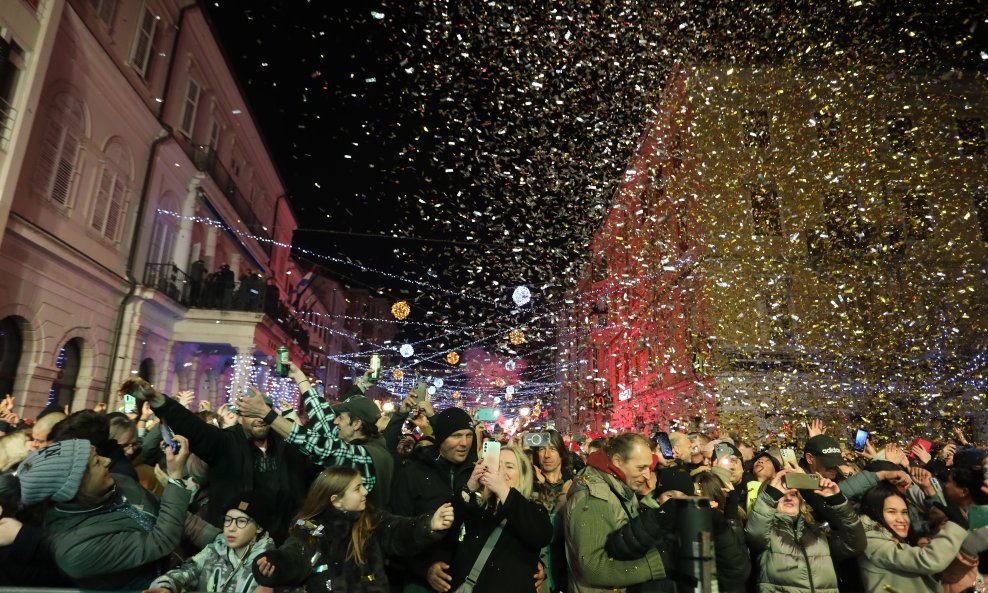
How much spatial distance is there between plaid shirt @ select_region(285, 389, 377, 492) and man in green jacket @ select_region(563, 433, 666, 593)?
1.37 meters

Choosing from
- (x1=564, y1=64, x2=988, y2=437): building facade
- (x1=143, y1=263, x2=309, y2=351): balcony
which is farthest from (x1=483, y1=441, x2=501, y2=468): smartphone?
(x1=564, y1=64, x2=988, y2=437): building facade

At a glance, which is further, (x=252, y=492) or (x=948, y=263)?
(x=948, y=263)

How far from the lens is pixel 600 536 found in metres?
2.91

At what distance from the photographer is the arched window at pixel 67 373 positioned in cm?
1198

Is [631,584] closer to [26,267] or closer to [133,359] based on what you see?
[26,267]

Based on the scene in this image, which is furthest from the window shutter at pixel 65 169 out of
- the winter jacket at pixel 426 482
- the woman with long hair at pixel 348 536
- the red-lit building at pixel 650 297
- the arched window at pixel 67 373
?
the red-lit building at pixel 650 297

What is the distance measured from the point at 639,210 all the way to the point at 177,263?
22336 mm

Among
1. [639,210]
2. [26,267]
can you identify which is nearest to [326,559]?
[26,267]

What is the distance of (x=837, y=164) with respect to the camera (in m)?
21.8

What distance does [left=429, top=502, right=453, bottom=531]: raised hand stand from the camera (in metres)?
2.66

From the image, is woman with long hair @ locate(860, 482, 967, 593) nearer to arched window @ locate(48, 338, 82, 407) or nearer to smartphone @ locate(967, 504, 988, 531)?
smartphone @ locate(967, 504, 988, 531)

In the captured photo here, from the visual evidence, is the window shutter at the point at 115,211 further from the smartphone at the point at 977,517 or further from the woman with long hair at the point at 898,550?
the smartphone at the point at 977,517

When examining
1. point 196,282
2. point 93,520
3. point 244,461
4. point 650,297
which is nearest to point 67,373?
point 196,282

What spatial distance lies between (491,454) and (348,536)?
936 mm
